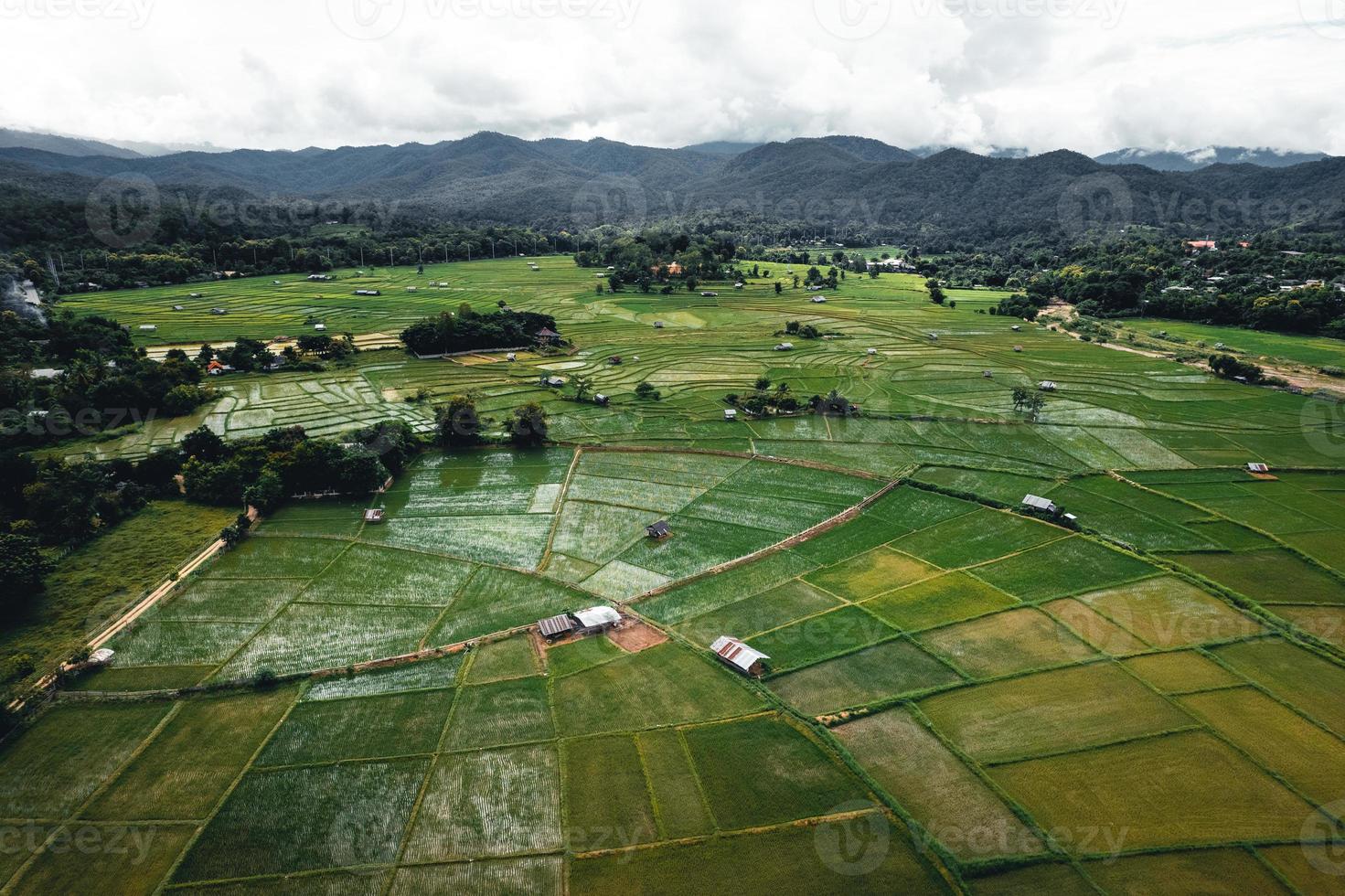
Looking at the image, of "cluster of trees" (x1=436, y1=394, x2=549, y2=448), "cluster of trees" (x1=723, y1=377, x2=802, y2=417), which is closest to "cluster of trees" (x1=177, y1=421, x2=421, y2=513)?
"cluster of trees" (x1=436, y1=394, x2=549, y2=448)

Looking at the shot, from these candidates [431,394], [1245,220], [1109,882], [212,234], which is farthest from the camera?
[1245,220]

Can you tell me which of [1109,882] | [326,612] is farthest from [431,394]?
[1109,882]

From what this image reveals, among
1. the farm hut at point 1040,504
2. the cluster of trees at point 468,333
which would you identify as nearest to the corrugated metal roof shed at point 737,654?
the farm hut at point 1040,504

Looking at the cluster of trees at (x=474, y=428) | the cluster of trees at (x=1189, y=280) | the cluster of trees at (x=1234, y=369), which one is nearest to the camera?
the cluster of trees at (x=474, y=428)

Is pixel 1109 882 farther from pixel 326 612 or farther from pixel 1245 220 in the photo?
pixel 1245 220

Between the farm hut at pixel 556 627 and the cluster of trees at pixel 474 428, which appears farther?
the cluster of trees at pixel 474 428

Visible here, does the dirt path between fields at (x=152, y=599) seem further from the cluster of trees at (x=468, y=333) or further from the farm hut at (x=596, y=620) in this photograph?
the cluster of trees at (x=468, y=333)
